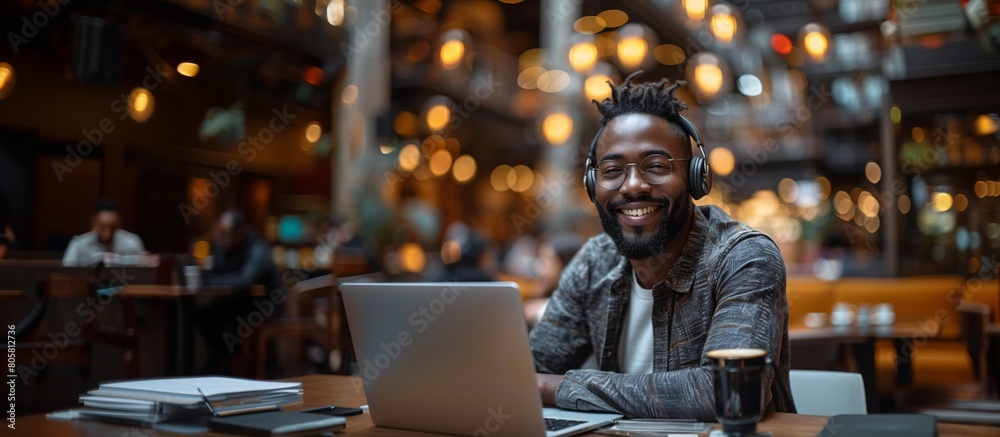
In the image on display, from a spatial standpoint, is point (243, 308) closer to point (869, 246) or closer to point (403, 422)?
point (403, 422)

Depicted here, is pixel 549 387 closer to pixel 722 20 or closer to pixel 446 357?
pixel 446 357

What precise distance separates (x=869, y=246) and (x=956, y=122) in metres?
12.8

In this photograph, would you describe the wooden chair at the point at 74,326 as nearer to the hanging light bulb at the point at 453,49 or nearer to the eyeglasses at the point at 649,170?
the eyeglasses at the point at 649,170

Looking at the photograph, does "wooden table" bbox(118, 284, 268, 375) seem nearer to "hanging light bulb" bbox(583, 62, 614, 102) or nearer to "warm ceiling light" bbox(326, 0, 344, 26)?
"warm ceiling light" bbox(326, 0, 344, 26)

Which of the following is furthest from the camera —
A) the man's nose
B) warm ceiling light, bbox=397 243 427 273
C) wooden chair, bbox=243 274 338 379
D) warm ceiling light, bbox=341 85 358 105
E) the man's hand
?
warm ceiling light, bbox=397 243 427 273

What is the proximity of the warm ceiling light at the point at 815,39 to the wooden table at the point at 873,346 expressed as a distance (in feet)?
9.36

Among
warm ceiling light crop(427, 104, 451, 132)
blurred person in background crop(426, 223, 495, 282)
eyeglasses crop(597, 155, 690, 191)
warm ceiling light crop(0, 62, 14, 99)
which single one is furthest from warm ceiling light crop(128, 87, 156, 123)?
warm ceiling light crop(427, 104, 451, 132)

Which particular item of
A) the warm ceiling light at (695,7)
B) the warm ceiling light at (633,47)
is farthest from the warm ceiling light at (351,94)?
the warm ceiling light at (695,7)

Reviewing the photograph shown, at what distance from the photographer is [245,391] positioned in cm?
153

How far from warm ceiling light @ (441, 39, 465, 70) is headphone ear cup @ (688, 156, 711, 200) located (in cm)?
589

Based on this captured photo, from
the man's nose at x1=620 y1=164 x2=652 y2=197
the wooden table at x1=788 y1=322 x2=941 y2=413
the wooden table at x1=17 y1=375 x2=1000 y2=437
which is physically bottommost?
the wooden table at x1=788 y1=322 x2=941 y2=413

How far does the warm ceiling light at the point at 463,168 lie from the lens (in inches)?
612

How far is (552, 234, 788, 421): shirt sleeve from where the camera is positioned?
1.54 m

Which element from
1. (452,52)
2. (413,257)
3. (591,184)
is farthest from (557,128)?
(591,184)
